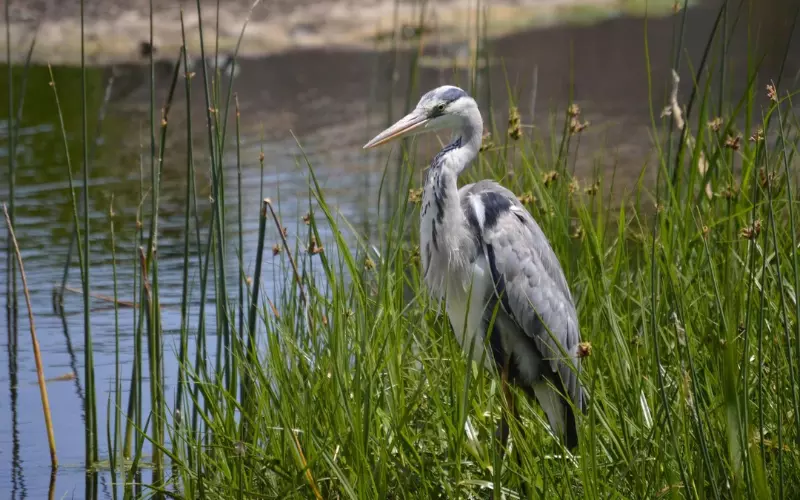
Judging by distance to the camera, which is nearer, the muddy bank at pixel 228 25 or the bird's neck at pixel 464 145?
the bird's neck at pixel 464 145

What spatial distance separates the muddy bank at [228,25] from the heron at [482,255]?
9.18 meters

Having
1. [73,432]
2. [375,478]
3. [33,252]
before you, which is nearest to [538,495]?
[375,478]

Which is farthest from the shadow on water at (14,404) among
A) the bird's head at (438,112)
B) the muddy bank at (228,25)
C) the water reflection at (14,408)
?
the muddy bank at (228,25)

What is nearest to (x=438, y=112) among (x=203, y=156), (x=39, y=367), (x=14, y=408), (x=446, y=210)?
(x=446, y=210)

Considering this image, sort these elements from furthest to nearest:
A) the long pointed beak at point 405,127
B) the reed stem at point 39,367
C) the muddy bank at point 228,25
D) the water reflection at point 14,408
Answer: the muddy bank at point 228,25 < the water reflection at point 14,408 < the reed stem at point 39,367 < the long pointed beak at point 405,127

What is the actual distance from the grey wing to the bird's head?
0.24 metres

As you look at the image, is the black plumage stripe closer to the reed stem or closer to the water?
the water

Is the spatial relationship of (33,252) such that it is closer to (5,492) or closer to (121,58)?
(5,492)

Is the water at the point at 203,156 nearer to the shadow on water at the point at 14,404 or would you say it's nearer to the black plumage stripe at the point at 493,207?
the shadow on water at the point at 14,404

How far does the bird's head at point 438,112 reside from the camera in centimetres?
319

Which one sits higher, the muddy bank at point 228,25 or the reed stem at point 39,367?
the muddy bank at point 228,25

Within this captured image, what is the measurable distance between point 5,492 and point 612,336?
2169 millimetres

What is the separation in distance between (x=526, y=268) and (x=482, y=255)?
137mm

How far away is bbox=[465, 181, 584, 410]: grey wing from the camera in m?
3.17
